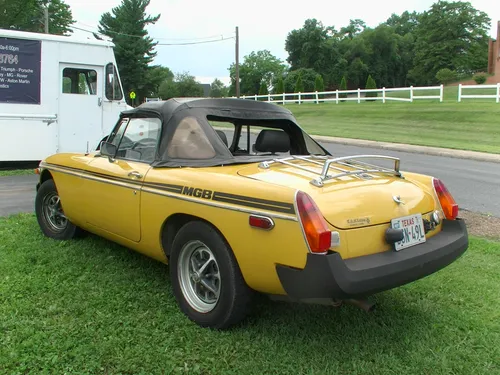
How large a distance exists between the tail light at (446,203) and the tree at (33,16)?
44.5m

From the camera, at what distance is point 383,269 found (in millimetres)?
2732

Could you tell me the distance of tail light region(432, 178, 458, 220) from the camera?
3.53 m

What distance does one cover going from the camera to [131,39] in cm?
5328

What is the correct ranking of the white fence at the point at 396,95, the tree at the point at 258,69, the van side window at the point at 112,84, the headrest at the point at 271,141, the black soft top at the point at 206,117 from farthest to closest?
1. the tree at the point at 258,69
2. the white fence at the point at 396,95
3. the van side window at the point at 112,84
4. the headrest at the point at 271,141
5. the black soft top at the point at 206,117

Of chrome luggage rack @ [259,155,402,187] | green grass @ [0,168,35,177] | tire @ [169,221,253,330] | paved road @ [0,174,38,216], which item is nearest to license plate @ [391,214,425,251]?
chrome luggage rack @ [259,155,402,187]

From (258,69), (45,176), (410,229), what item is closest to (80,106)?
(45,176)

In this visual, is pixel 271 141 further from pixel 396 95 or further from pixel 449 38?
pixel 449 38

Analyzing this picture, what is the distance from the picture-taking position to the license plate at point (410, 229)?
9.80ft

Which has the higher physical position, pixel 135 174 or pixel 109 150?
pixel 109 150

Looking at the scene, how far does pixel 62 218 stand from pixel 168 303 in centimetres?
223

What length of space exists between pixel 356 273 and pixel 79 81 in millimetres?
10094

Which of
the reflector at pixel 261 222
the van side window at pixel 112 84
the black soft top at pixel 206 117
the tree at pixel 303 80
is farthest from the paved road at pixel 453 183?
the tree at pixel 303 80

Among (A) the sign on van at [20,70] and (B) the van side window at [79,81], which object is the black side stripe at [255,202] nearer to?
(A) the sign on van at [20,70]

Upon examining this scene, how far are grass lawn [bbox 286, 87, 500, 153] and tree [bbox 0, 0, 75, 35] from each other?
27773 mm
